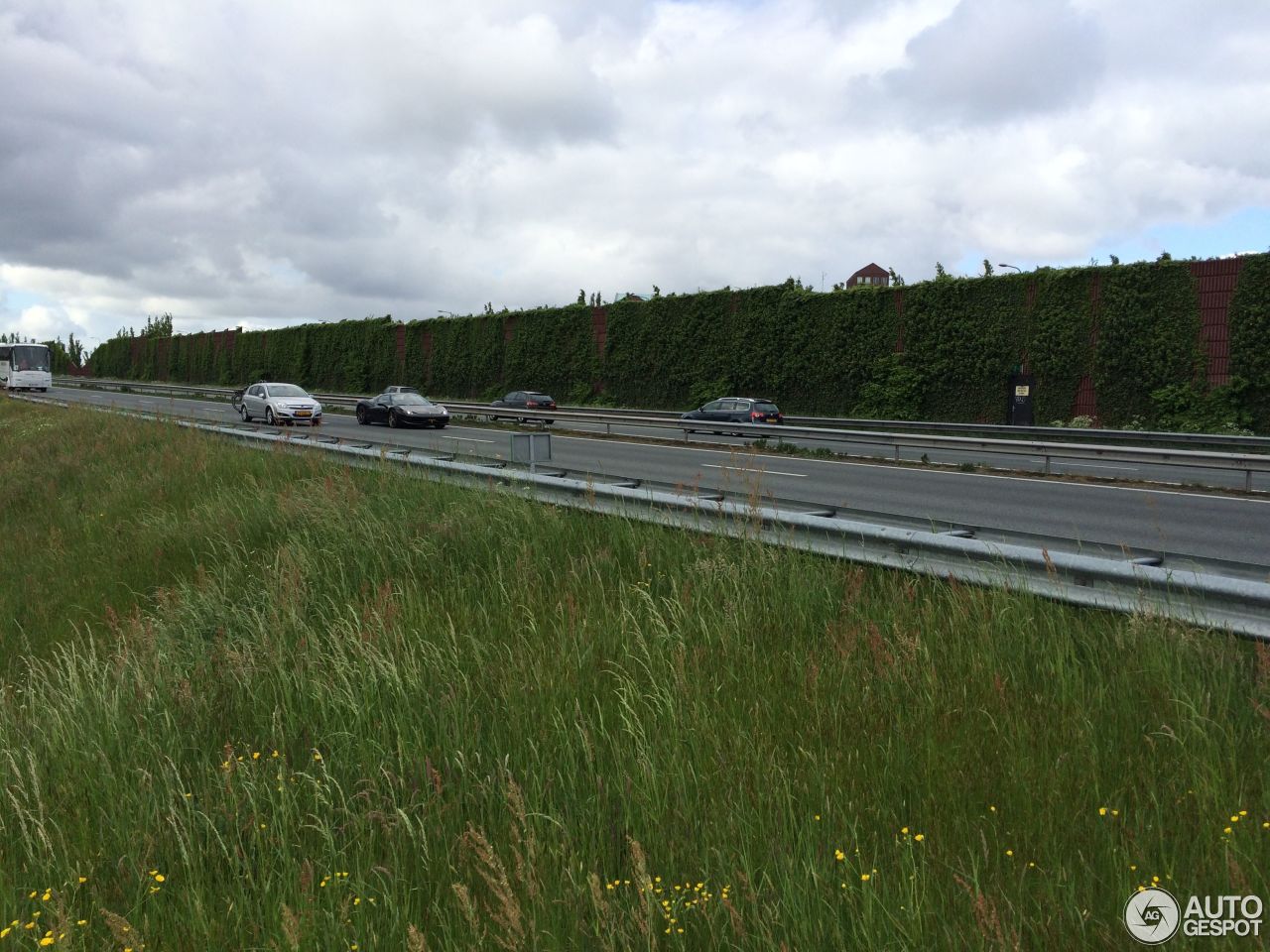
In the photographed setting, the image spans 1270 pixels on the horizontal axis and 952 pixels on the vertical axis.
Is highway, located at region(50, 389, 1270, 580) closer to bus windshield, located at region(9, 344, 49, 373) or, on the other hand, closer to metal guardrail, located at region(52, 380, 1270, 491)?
metal guardrail, located at region(52, 380, 1270, 491)

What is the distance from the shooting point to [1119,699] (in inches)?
150

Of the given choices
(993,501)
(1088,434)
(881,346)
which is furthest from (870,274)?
(993,501)

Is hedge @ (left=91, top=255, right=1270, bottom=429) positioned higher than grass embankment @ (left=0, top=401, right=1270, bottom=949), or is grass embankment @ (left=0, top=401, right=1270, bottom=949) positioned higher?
hedge @ (left=91, top=255, right=1270, bottom=429)

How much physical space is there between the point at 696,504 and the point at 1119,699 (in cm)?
380

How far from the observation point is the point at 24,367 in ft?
192

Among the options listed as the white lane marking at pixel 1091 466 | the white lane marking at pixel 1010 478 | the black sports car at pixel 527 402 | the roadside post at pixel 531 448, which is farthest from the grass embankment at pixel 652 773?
the black sports car at pixel 527 402

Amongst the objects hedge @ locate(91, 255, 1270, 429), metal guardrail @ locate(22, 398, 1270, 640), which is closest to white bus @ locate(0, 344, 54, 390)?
hedge @ locate(91, 255, 1270, 429)

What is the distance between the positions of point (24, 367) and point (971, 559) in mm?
67773

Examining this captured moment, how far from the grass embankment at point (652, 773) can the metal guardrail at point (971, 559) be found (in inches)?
6.7

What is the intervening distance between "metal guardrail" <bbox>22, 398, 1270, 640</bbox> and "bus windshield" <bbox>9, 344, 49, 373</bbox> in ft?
208

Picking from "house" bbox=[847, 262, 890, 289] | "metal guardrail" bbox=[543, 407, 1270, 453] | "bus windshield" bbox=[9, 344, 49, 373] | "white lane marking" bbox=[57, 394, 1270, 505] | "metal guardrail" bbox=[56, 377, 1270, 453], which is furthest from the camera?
"house" bbox=[847, 262, 890, 289]

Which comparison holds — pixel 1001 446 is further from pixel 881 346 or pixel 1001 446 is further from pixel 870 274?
pixel 870 274

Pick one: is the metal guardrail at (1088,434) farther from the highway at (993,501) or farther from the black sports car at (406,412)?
the black sports car at (406,412)

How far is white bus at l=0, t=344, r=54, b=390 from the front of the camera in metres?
57.3
